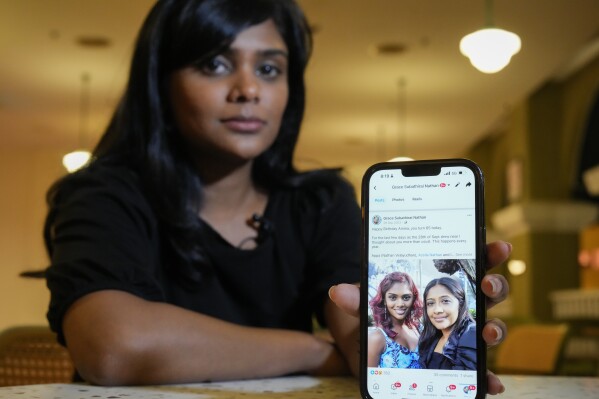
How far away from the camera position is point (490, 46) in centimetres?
530

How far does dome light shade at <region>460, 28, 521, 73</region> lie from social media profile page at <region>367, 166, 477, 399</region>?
4.75m

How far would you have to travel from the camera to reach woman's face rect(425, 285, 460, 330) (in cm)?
71

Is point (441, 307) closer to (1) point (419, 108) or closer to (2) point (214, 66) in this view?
(2) point (214, 66)

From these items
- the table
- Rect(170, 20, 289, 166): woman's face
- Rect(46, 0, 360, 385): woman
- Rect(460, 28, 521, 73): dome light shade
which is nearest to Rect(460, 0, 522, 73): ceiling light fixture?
Rect(460, 28, 521, 73): dome light shade

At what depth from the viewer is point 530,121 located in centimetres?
905

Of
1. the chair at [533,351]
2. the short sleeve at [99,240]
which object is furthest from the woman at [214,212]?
the chair at [533,351]

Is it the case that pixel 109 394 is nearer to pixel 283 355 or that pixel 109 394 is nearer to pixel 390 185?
pixel 283 355

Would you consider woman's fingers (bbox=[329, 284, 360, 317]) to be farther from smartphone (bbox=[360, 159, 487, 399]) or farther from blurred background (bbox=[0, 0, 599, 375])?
blurred background (bbox=[0, 0, 599, 375])

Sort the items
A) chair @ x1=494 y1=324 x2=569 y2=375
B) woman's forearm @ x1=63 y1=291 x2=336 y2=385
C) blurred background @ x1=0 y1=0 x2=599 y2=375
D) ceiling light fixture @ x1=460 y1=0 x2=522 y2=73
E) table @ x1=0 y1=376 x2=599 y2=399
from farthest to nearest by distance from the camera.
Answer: blurred background @ x1=0 y1=0 x2=599 y2=375 < ceiling light fixture @ x1=460 y1=0 x2=522 y2=73 < chair @ x1=494 y1=324 x2=569 y2=375 < woman's forearm @ x1=63 y1=291 x2=336 y2=385 < table @ x1=0 y1=376 x2=599 y2=399

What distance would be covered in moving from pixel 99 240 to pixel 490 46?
4627mm

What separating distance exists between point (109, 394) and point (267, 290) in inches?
18.6

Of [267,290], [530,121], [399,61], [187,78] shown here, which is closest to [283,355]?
[267,290]

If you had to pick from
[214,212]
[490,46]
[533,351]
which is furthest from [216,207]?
[490,46]

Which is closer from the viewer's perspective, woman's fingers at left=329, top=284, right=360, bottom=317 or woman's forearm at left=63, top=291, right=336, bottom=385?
woman's fingers at left=329, top=284, right=360, bottom=317
